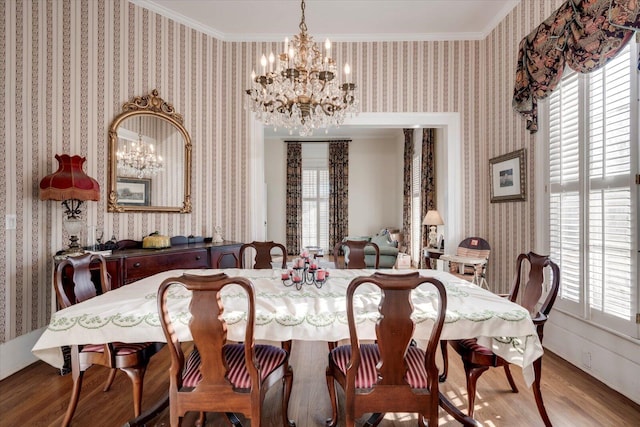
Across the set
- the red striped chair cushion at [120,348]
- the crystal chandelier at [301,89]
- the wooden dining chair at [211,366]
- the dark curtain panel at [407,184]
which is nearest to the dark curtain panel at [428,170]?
the dark curtain panel at [407,184]

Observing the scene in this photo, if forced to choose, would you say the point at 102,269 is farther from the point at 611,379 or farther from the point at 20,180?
the point at 611,379

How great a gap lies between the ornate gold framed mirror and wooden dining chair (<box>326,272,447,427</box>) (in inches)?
117

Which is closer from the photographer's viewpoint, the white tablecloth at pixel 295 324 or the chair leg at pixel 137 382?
the white tablecloth at pixel 295 324

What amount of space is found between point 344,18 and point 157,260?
345 cm

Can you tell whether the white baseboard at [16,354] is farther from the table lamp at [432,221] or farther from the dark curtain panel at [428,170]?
the dark curtain panel at [428,170]

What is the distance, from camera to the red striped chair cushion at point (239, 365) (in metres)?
1.43

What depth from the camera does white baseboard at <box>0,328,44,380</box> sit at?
2.38 meters

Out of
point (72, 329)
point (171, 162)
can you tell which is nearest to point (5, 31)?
point (171, 162)

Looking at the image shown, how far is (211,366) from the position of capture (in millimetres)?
1347

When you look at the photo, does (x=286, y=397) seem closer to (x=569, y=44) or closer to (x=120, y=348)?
(x=120, y=348)

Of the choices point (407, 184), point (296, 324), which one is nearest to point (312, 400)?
point (296, 324)

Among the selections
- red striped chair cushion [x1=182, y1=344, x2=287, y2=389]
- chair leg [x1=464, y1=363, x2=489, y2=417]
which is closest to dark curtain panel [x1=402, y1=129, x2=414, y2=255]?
chair leg [x1=464, y1=363, x2=489, y2=417]

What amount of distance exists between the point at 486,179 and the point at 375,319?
314 cm

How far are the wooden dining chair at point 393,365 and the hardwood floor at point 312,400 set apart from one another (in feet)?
1.86
